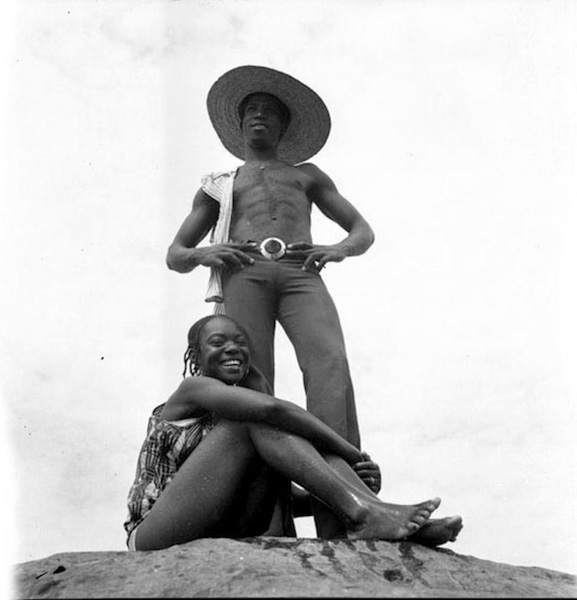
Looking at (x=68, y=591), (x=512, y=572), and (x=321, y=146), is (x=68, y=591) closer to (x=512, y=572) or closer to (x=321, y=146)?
(x=512, y=572)

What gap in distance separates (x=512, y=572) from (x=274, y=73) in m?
3.90

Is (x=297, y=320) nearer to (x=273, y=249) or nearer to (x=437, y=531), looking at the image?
(x=273, y=249)

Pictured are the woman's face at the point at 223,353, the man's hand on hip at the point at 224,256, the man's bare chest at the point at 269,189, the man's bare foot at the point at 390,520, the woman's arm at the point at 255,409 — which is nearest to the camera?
the man's bare foot at the point at 390,520

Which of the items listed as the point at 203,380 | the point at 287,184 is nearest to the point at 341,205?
the point at 287,184

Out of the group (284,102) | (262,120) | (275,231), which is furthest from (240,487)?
(284,102)

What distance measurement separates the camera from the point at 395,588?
3348 mm

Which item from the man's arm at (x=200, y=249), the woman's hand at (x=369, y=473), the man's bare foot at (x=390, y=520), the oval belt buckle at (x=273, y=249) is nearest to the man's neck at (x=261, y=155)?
the man's arm at (x=200, y=249)

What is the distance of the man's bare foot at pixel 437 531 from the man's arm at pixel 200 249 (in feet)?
7.63

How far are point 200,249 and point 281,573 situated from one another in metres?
2.87

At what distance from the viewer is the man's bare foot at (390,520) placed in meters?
4.06

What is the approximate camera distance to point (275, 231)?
6.06 metres

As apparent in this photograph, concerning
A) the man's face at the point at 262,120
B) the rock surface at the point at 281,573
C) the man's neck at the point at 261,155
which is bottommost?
the rock surface at the point at 281,573

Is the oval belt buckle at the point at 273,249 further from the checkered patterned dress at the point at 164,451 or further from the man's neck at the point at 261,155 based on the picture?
the checkered patterned dress at the point at 164,451

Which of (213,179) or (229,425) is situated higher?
(213,179)
